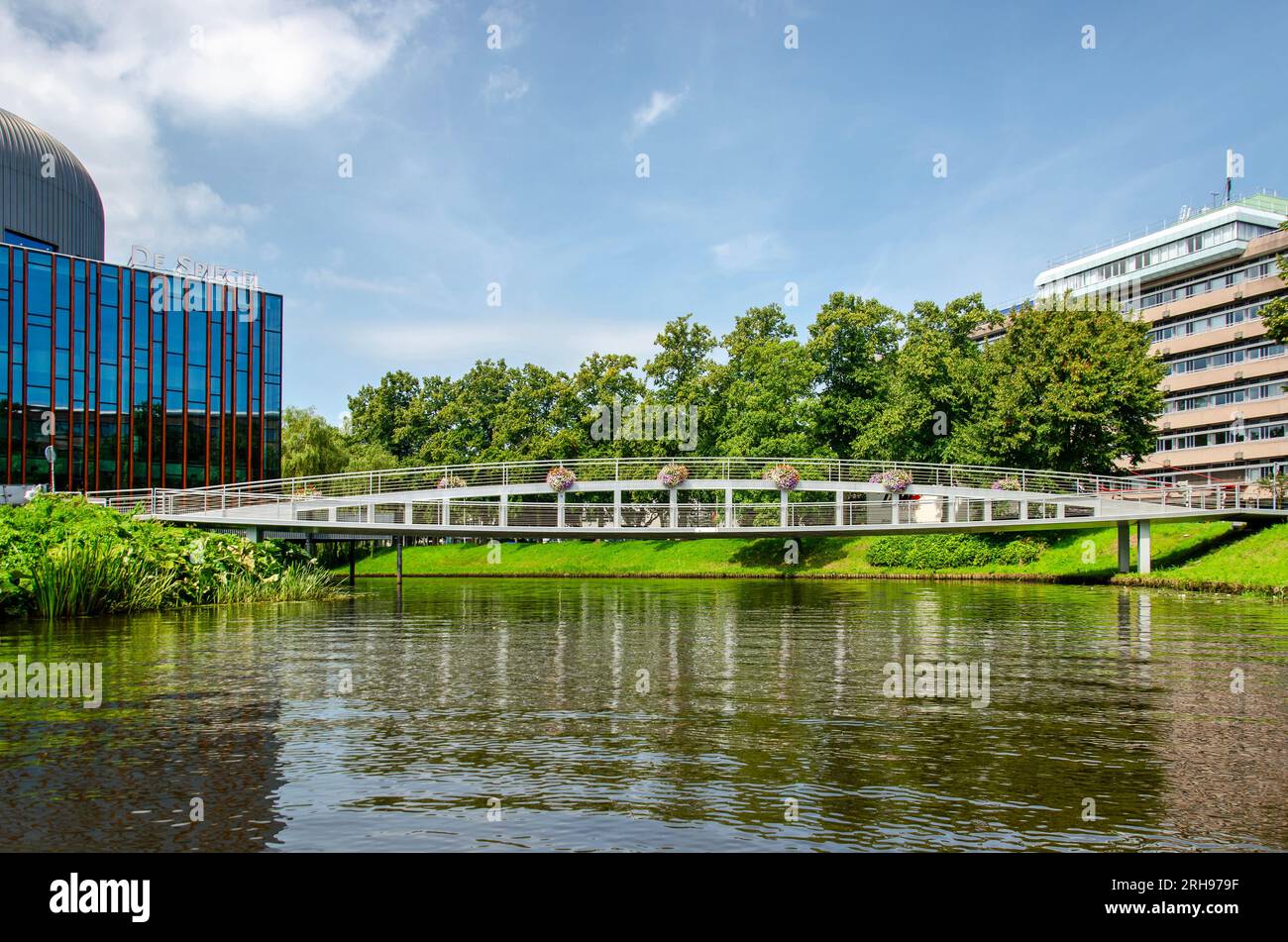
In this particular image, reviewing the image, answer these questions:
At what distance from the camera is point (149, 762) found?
35.8 feet

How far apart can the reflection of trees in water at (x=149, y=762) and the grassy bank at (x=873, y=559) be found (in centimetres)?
3864

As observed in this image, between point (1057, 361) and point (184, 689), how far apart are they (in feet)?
175

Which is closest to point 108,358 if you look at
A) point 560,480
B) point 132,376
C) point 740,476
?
point 132,376

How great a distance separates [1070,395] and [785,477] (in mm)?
17030

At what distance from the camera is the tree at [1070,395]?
186ft

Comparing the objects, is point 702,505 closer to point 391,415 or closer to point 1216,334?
point 391,415

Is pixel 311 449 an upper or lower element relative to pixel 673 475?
upper

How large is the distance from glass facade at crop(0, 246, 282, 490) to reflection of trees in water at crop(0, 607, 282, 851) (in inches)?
1719

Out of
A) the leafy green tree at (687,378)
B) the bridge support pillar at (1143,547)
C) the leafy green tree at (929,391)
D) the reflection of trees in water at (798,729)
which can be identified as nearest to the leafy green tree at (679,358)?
the leafy green tree at (687,378)

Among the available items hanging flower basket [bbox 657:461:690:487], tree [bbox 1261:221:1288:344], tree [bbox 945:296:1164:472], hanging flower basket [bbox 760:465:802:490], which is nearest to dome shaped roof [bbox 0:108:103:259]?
hanging flower basket [bbox 657:461:690:487]

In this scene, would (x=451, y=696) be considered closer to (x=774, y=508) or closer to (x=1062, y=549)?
(x=774, y=508)
